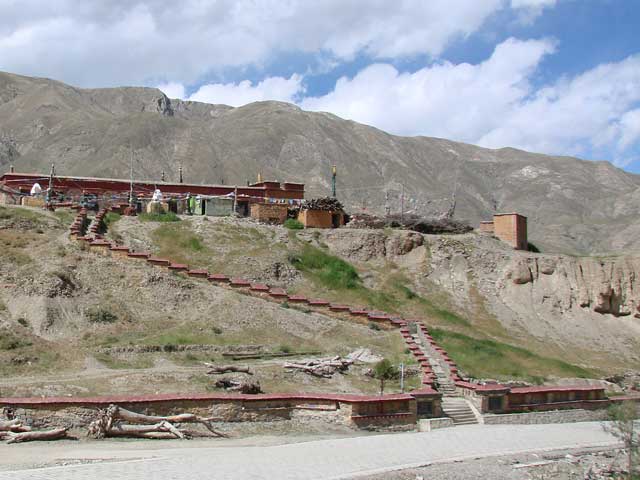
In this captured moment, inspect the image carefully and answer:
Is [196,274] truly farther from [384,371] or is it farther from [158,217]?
[384,371]

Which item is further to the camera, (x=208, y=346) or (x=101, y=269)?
(x=101, y=269)

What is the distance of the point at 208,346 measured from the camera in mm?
21703

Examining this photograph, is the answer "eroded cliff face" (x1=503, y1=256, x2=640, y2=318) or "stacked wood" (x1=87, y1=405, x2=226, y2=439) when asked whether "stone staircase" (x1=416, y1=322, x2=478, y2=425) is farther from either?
"eroded cliff face" (x1=503, y1=256, x2=640, y2=318)

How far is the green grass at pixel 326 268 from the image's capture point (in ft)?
105

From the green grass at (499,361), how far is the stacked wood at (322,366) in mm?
5243

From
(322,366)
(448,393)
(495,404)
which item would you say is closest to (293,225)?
(322,366)

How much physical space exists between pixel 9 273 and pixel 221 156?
77122 mm

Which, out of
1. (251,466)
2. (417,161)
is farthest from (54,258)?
(417,161)

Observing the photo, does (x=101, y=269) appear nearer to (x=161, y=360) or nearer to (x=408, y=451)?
(x=161, y=360)

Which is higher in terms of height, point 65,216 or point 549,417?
point 65,216

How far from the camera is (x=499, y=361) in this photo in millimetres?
26562

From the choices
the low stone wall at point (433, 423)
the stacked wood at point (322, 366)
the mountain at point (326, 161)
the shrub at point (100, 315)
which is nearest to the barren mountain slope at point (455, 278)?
the shrub at point (100, 315)

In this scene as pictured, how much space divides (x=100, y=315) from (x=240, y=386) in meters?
6.77

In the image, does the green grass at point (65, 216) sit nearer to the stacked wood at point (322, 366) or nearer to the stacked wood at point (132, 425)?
the stacked wood at point (322, 366)
